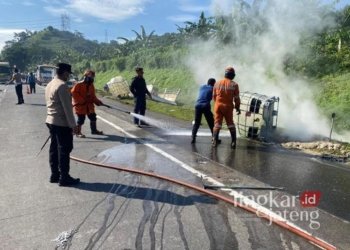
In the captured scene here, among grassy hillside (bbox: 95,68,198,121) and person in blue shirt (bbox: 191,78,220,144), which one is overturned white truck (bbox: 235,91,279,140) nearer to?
person in blue shirt (bbox: 191,78,220,144)

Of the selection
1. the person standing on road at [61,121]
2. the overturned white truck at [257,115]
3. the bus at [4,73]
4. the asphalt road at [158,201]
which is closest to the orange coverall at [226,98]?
the asphalt road at [158,201]

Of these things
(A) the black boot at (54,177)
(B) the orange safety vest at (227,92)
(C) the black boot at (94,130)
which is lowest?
(A) the black boot at (54,177)

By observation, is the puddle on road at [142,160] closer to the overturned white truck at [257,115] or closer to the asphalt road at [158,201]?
the asphalt road at [158,201]

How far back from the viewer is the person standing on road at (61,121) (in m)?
5.83

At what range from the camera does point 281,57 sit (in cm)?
1745

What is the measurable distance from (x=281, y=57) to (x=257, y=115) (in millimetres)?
8767

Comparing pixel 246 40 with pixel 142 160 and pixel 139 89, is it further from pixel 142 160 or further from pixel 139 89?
pixel 142 160

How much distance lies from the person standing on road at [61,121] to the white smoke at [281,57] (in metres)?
7.44

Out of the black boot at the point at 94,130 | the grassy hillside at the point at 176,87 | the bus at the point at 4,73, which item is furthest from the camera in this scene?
the bus at the point at 4,73

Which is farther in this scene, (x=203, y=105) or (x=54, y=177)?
(x=203, y=105)

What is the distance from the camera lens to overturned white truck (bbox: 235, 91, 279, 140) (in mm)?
9511

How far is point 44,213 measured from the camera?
15.7ft

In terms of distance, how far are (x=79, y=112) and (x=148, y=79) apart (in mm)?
23620

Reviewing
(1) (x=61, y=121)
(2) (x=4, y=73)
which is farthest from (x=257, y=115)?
(2) (x=4, y=73)
